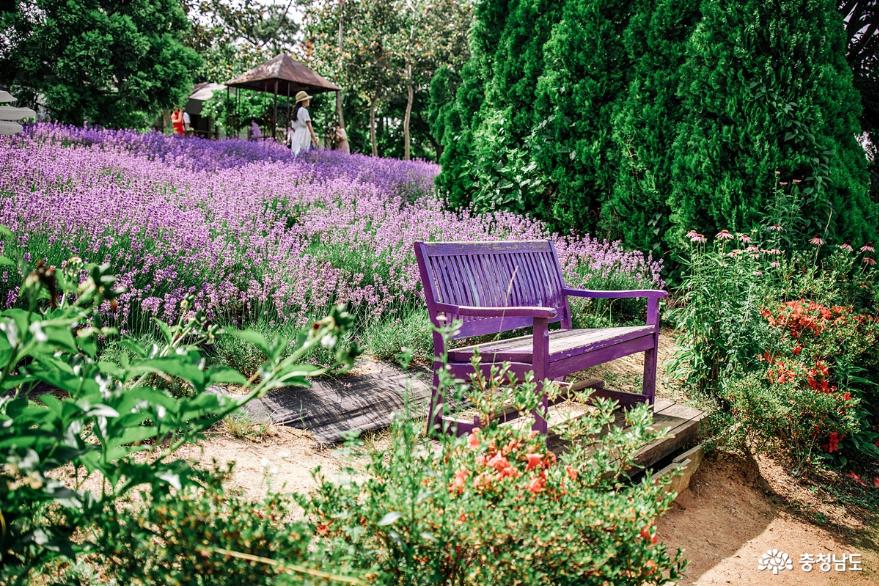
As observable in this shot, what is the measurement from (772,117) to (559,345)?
372 centimetres

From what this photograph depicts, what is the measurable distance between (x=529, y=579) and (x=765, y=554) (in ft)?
7.56

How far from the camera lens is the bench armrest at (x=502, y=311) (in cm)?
331

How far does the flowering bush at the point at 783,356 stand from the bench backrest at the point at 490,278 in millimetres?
1082

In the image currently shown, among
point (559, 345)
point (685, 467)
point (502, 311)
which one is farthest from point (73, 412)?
point (685, 467)

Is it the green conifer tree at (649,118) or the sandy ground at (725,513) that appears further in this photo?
the green conifer tree at (649,118)

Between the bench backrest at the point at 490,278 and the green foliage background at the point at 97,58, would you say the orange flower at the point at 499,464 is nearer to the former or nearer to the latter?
the bench backrest at the point at 490,278

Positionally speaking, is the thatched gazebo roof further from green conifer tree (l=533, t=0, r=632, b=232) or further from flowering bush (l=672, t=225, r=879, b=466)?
flowering bush (l=672, t=225, r=879, b=466)

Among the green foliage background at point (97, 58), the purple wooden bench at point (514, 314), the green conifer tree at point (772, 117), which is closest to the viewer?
the purple wooden bench at point (514, 314)

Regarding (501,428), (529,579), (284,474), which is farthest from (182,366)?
(284,474)

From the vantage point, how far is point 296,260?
525 centimetres

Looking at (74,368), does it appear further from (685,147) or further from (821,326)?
(685,147)

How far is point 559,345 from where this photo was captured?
3.79 meters

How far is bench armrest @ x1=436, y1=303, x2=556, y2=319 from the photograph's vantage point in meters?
3.31

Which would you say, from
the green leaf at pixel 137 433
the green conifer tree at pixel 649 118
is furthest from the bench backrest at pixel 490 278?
the green conifer tree at pixel 649 118
